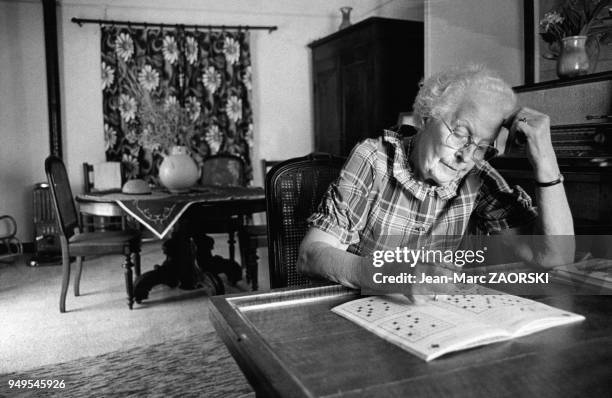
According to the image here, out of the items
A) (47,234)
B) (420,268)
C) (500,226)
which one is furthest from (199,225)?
(420,268)

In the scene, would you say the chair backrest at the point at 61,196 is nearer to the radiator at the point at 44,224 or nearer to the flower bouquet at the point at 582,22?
the radiator at the point at 44,224

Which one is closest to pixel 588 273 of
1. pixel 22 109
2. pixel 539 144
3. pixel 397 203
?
pixel 539 144

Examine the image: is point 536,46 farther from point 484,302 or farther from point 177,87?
point 177,87

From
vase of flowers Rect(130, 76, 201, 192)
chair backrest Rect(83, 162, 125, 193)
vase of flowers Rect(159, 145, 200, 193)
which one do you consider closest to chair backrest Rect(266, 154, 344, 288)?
vase of flowers Rect(159, 145, 200, 193)

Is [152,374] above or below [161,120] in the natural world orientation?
below

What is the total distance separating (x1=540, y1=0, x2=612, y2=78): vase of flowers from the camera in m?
2.38

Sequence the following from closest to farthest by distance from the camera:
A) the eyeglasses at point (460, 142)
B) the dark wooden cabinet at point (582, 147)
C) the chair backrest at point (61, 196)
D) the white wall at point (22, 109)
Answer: the eyeglasses at point (460, 142) < the dark wooden cabinet at point (582, 147) < the chair backrest at point (61, 196) < the white wall at point (22, 109)

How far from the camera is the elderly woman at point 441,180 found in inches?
48.7

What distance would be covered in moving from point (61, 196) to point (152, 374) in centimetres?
153

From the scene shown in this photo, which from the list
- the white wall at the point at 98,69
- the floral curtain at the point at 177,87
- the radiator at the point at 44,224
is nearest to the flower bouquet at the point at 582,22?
the white wall at the point at 98,69

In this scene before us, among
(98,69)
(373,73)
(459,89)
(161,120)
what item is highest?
(98,69)

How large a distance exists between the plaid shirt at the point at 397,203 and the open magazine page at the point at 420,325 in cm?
32

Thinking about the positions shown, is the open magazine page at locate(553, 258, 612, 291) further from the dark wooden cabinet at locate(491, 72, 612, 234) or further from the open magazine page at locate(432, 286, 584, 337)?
the dark wooden cabinet at locate(491, 72, 612, 234)

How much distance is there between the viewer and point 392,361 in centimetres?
70
